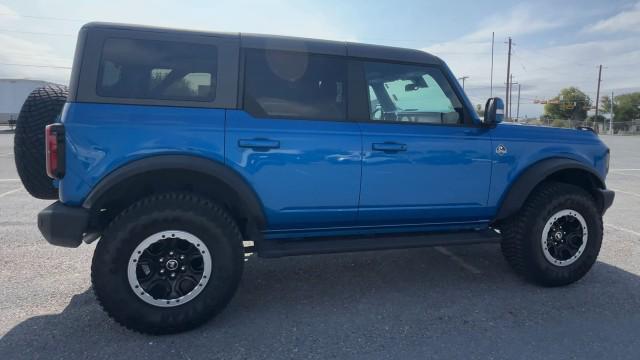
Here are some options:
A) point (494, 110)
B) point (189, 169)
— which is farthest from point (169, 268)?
point (494, 110)

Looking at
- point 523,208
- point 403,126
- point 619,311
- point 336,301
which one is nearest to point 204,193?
point 336,301

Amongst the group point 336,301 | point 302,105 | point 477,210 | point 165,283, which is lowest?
point 336,301

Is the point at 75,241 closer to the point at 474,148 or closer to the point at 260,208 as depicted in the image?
the point at 260,208

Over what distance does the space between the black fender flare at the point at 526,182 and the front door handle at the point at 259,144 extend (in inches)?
81.2

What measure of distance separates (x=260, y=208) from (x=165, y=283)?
2.67 feet

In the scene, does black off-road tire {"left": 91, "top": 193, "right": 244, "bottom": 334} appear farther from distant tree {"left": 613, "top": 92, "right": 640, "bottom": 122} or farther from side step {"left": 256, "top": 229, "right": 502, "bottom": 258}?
distant tree {"left": 613, "top": 92, "right": 640, "bottom": 122}

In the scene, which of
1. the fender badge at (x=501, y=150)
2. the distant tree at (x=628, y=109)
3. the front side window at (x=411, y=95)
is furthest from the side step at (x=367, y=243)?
the distant tree at (x=628, y=109)

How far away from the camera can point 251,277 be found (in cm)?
377

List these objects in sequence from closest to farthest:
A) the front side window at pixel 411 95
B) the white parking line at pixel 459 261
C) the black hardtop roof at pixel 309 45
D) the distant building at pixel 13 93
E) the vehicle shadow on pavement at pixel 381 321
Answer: the vehicle shadow on pavement at pixel 381 321
the black hardtop roof at pixel 309 45
the front side window at pixel 411 95
the white parking line at pixel 459 261
the distant building at pixel 13 93

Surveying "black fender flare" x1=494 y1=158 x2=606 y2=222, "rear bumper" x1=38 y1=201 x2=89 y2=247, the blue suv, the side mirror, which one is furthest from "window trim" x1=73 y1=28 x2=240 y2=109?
"black fender flare" x1=494 y1=158 x2=606 y2=222

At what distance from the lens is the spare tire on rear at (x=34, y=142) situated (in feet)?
9.65

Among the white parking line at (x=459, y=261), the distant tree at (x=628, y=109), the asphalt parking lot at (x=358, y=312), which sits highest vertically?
the distant tree at (x=628, y=109)

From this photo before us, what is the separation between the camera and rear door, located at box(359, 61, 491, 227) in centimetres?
320

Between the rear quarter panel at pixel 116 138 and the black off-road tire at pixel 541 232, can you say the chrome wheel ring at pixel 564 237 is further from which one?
the rear quarter panel at pixel 116 138
